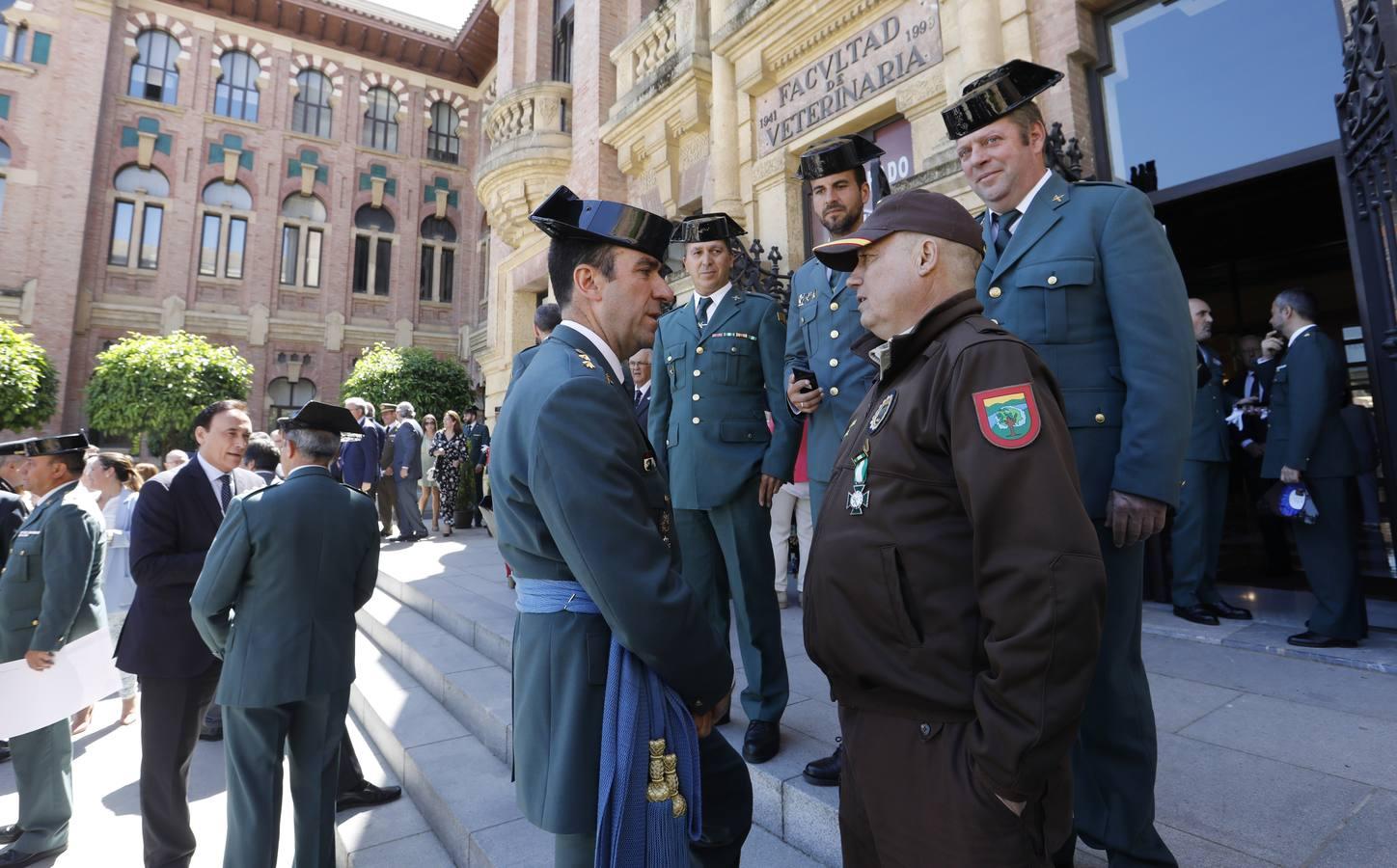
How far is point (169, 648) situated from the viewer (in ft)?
10.8

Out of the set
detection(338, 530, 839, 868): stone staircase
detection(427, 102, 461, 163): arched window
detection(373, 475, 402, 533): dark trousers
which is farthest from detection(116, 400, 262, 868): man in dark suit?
detection(427, 102, 461, 163): arched window

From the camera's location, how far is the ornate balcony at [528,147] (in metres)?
11.8

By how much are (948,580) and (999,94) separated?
1.68 metres

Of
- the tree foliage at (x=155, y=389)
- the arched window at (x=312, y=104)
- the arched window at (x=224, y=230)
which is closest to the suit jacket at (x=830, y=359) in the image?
the tree foliage at (x=155, y=389)

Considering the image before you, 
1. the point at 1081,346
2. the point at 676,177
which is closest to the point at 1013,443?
the point at 1081,346

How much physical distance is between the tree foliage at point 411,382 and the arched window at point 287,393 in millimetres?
2529

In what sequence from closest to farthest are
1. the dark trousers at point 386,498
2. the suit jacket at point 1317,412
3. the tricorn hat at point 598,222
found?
the tricorn hat at point 598,222 < the suit jacket at point 1317,412 < the dark trousers at point 386,498

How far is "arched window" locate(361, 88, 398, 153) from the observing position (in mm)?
26922

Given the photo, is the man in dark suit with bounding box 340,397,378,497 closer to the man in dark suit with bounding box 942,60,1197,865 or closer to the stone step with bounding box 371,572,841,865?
the stone step with bounding box 371,572,841,865

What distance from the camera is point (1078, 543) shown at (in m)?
1.22

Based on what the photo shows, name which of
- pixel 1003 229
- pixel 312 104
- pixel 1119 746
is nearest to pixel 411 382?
pixel 312 104

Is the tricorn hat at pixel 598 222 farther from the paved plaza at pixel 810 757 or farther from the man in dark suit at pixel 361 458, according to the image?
the man in dark suit at pixel 361 458

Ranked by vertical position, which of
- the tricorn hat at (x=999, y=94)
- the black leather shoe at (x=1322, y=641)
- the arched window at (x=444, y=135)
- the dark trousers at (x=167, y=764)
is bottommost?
the dark trousers at (x=167, y=764)

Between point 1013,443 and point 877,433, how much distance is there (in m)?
0.31
